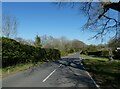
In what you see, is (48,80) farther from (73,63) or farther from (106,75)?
(73,63)

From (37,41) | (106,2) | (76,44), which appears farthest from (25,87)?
(76,44)

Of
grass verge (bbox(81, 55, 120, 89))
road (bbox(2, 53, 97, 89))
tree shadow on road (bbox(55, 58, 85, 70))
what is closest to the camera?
road (bbox(2, 53, 97, 89))

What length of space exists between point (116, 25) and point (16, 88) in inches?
469

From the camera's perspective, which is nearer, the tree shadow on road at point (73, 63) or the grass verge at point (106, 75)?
the grass verge at point (106, 75)

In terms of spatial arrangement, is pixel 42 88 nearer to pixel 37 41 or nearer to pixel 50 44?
pixel 37 41

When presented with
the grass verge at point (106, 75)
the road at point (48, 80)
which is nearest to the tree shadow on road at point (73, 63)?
the grass verge at point (106, 75)

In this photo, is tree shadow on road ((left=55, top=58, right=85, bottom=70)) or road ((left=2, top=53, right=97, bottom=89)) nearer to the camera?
road ((left=2, top=53, right=97, bottom=89))

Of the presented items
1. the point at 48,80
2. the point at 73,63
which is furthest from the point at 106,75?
the point at 73,63

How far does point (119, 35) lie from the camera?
21891 millimetres

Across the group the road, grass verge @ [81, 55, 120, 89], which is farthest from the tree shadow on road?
the road

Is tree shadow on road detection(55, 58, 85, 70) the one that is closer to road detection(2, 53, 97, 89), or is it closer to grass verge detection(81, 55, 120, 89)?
grass verge detection(81, 55, 120, 89)

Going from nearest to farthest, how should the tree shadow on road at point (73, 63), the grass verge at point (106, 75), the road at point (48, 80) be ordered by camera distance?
1. the road at point (48, 80)
2. the grass verge at point (106, 75)
3. the tree shadow on road at point (73, 63)

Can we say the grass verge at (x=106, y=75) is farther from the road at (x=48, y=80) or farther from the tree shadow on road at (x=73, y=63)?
the tree shadow on road at (x=73, y=63)

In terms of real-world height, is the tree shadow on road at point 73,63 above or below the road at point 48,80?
above
